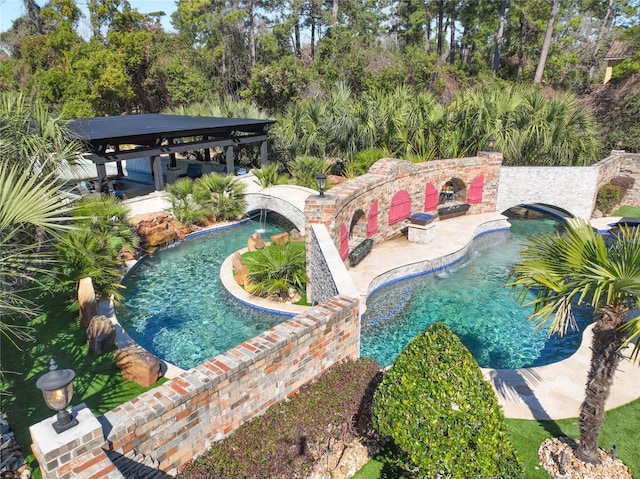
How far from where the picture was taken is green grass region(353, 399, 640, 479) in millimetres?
6000

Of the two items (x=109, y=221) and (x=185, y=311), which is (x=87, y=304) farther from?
(x=109, y=221)

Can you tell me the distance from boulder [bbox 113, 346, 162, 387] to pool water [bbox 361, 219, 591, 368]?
448cm

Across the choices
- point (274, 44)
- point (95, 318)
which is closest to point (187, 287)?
point (95, 318)

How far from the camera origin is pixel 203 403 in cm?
503

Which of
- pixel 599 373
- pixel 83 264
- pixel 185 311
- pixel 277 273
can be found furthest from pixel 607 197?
pixel 83 264

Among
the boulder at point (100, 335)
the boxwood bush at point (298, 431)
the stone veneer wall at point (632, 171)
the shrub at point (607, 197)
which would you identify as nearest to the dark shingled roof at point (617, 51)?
the stone veneer wall at point (632, 171)

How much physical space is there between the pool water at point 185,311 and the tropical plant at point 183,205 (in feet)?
6.24

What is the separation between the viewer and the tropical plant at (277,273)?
37.8 ft

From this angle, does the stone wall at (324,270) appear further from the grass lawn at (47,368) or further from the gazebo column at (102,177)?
the gazebo column at (102,177)

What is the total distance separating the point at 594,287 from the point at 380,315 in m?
6.80

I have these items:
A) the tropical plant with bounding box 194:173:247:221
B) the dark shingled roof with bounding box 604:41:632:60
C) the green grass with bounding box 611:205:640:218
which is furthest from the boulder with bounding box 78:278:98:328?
the dark shingled roof with bounding box 604:41:632:60

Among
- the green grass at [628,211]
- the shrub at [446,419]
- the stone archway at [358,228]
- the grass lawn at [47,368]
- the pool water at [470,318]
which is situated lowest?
the pool water at [470,318]

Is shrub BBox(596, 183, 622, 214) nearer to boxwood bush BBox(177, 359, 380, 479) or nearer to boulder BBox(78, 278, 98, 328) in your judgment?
boxwood bush BBox(177, 359, 380, 479)

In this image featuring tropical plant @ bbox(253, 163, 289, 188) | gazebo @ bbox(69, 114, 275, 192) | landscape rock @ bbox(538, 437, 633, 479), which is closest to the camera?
landscape rock @ bbox(538, 437, 633, 479)
